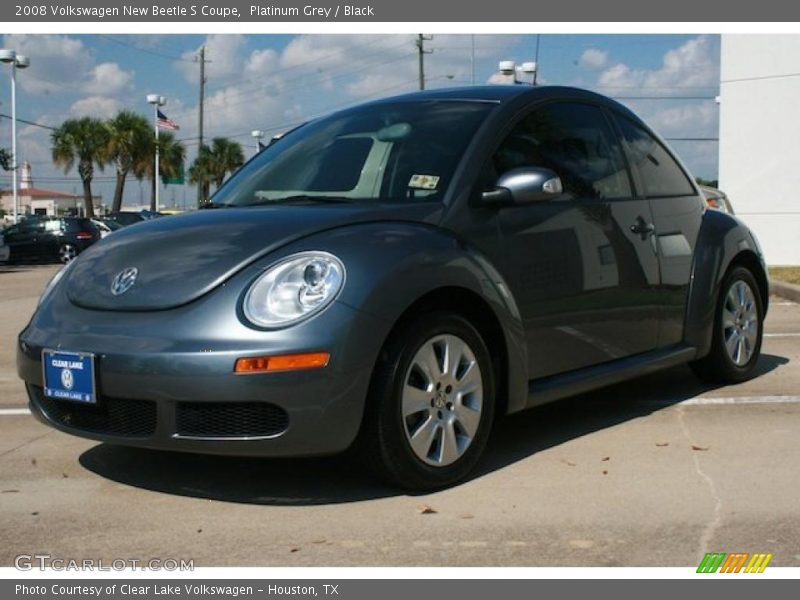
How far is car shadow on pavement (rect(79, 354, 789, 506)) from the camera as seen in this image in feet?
13.1

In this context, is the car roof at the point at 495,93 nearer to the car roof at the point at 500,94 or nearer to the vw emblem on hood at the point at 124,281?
the car roof at the point at 500,94

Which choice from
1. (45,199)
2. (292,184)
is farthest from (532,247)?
(45,199)

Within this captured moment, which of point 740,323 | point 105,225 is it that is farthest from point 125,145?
point 740,323

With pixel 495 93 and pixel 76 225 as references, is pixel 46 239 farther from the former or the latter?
pixel 495 93

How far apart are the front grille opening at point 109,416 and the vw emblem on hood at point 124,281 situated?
44cm

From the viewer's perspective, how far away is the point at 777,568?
10.3 ft

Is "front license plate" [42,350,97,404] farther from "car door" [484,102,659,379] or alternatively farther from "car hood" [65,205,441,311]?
"car door" [484,102,659,379]


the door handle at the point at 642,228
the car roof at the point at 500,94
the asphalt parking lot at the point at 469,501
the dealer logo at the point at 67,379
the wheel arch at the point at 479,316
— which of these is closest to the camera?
the asphalt parking lot at the point at 469,501

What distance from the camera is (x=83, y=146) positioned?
49062 mm

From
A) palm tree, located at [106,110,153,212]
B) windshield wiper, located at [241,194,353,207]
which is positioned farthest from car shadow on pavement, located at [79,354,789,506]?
palm tree, located at [106,110,153,212]

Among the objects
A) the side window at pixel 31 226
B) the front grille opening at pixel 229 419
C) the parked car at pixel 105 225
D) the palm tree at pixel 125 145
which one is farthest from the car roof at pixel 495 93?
the palm tree at pixel 125 145

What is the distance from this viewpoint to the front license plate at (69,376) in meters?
3.73

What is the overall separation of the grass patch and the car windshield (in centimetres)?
871
